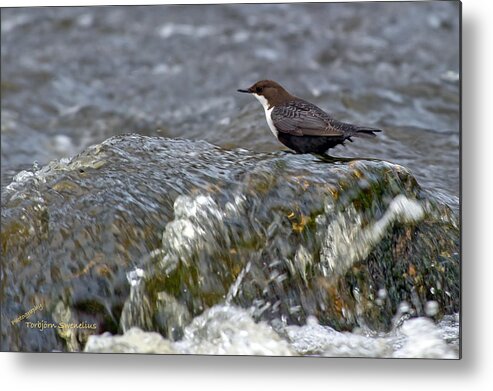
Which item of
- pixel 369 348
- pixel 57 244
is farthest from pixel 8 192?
pixel 369 348

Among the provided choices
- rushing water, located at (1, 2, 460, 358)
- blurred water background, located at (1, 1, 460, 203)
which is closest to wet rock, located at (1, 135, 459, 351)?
rushing water, located at (1, 2, 460, 358)

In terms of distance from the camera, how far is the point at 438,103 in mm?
5281

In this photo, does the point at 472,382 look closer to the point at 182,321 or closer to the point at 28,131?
the point at 182,321

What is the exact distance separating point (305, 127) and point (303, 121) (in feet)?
0.15

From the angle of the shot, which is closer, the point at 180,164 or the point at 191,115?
the point at 180,164

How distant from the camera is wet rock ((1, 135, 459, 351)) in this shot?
14.2 ft

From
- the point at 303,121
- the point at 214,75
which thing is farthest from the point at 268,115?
the point at 214,75

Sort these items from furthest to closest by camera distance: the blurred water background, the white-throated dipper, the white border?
the blurred water background
the white-throated dipper
the white border

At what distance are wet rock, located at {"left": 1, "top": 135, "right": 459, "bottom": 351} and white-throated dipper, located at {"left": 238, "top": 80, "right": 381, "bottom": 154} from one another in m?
0.14

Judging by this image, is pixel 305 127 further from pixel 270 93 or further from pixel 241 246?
pixel 241 246

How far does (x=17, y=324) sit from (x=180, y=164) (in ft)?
3.47

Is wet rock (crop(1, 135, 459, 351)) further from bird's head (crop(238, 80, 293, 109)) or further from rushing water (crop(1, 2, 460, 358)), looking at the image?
bird's head (crop(238, 80, 293, 109))

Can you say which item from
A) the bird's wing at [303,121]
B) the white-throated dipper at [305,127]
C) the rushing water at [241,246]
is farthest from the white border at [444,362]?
the bird's wing at [303,121]

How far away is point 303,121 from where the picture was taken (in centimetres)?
471
